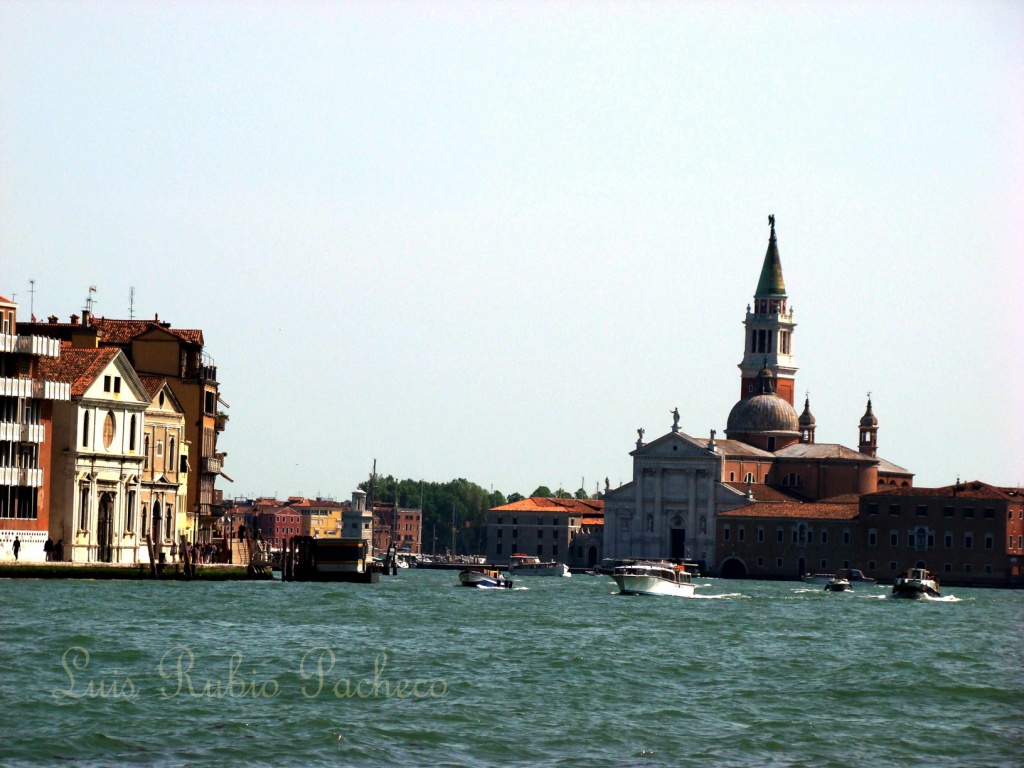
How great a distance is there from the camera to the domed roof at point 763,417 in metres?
150

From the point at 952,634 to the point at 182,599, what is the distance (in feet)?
68.1

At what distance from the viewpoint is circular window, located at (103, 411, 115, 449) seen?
207 ft

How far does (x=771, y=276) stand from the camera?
6220 inches

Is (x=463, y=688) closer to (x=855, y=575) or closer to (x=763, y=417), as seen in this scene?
(x=855, y=575)

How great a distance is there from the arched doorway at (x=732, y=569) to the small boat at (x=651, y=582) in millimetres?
51734

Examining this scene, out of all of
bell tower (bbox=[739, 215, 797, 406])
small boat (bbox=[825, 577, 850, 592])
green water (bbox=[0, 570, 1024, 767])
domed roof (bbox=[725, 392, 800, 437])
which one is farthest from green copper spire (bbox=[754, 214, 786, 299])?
green water (bbox=[0, 570, 1024, 767])

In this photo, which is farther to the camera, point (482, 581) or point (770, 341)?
point (770, 341)

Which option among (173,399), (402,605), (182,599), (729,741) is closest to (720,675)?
(729,741)

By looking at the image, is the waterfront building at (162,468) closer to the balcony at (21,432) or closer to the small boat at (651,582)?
the balcony at (21,432)

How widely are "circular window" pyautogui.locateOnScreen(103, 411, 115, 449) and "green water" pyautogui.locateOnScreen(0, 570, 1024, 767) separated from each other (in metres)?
7.65

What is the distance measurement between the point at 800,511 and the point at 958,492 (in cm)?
1089

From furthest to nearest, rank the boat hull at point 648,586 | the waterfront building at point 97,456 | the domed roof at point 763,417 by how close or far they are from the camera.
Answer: the domed roof at point 763,417, the boat hull at point 648,586, the waterfront building at point 97,456

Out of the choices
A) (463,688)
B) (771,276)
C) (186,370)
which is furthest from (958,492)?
(463,688)

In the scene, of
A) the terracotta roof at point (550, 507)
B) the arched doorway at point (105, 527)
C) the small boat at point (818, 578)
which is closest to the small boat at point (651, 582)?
the arched doorway at point (105, 527)
